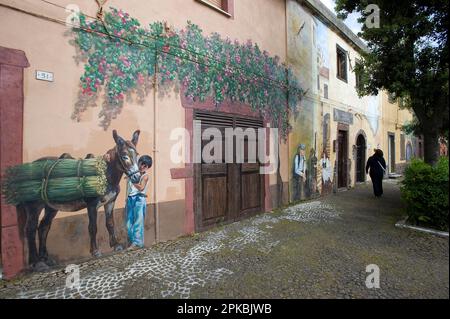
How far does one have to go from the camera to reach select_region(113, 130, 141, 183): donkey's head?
13.3ft

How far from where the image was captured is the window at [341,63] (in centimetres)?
1062

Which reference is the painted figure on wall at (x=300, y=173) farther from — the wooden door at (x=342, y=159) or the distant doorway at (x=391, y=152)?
the distant doorway at (x=391, y=152)

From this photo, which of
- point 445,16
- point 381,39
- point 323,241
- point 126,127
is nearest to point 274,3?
point 381,39

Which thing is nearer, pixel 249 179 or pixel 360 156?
pixel 249 179

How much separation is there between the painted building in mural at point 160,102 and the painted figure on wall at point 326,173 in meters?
0.81

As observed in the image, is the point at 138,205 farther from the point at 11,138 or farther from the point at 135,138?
the point at 11,138

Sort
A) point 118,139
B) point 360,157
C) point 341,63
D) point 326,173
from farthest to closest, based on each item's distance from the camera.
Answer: point 360,157 < point 341,63 < point 326,173 < point 118,139

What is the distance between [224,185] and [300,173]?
3.37m

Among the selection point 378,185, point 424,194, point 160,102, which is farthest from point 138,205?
point 378,185

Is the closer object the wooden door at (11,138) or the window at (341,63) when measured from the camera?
the wooden door at (11,138)

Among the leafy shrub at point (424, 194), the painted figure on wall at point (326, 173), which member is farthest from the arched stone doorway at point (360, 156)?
the leafy shrub at point (424, 194)

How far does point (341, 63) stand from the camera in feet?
35.9

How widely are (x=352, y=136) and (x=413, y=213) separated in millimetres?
6927
